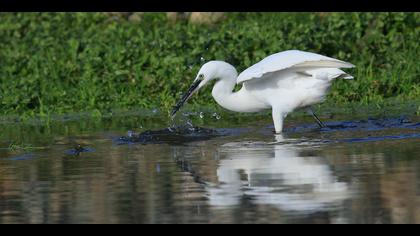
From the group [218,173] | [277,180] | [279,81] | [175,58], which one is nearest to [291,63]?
[279,81]

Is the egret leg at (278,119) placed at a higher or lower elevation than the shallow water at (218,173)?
higher

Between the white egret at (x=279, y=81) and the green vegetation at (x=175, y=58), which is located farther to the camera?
the green vegetation at (x=175, y=58)

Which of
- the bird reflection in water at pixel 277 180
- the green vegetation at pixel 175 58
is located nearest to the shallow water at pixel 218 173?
the bird reflection in water at pixel 277 180

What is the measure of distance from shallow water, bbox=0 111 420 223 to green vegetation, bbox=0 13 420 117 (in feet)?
5.60

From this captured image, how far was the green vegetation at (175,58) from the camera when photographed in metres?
14.1

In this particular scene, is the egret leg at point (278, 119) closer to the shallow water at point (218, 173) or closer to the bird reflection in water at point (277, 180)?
the shallow water at point (218, 173)

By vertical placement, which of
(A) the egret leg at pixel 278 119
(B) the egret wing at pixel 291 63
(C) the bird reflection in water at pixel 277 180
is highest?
(B) the egret wing at pixel 291 63

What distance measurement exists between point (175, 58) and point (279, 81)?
3.89 m

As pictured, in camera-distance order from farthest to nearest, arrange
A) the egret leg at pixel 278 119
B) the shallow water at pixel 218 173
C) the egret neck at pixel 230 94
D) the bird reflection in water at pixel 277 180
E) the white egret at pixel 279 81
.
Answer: the egret neck at pixel 230 94
the egret leg at pixel 278 119
the white egret at pixel 279 81
the bird reflection in water at pixel 277 180
the shallow water at pixel 218 173

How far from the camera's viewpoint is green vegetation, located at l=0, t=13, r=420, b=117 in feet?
46.1

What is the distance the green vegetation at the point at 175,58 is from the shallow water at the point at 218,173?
5.60 ft

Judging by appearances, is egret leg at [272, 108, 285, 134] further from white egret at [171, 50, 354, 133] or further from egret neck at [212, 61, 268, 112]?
egret neck at [212, 61, 268, 112]

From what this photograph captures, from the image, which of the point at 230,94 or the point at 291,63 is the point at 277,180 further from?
the point at 230,94
